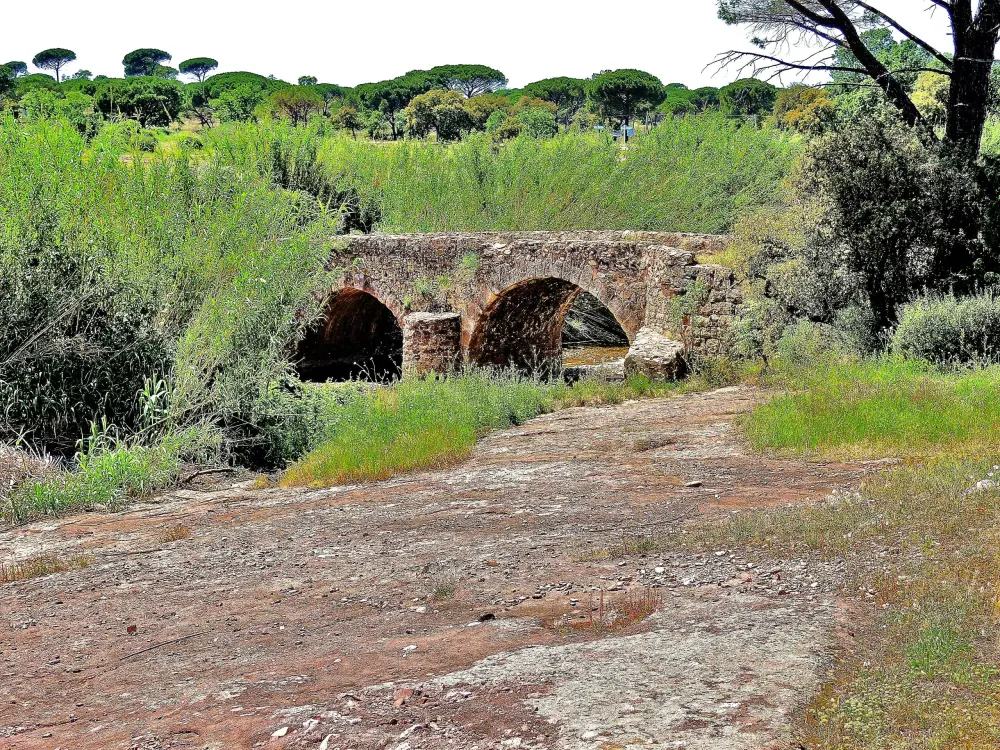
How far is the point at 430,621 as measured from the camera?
4863mm

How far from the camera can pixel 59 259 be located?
10289 mm

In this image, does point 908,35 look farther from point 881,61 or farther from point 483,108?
point 483,108

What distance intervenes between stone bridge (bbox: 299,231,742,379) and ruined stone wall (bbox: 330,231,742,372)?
2 centimetres

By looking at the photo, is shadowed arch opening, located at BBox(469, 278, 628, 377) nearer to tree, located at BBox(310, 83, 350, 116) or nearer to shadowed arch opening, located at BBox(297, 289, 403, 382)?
shadowed arch opening, located at BBox(297, 289, 403, 382)

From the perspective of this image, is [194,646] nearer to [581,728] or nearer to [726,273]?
[581,728]

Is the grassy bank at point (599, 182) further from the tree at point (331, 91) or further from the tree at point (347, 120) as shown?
the tree at point (331, 91)

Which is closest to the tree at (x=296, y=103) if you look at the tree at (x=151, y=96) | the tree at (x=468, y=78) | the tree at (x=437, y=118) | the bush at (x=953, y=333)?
the tree at (x=151, y=96)

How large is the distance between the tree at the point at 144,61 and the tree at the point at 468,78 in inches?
1146

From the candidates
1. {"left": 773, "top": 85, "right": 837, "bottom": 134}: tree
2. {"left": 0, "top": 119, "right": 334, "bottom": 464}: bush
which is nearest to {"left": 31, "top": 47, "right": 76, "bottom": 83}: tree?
{"left": 773, "top": 85, "right": 837, "bottom": 134}: tree

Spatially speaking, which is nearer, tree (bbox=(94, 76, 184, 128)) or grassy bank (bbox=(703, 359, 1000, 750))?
grassy bank (bbox=(703, 359, 1000, 750))

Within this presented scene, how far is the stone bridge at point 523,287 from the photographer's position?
45.0ft

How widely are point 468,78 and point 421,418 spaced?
78050 millimetres

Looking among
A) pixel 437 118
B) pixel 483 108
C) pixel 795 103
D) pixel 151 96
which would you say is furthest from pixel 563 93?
pixel 151 96

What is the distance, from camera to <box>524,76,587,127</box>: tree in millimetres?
75688
